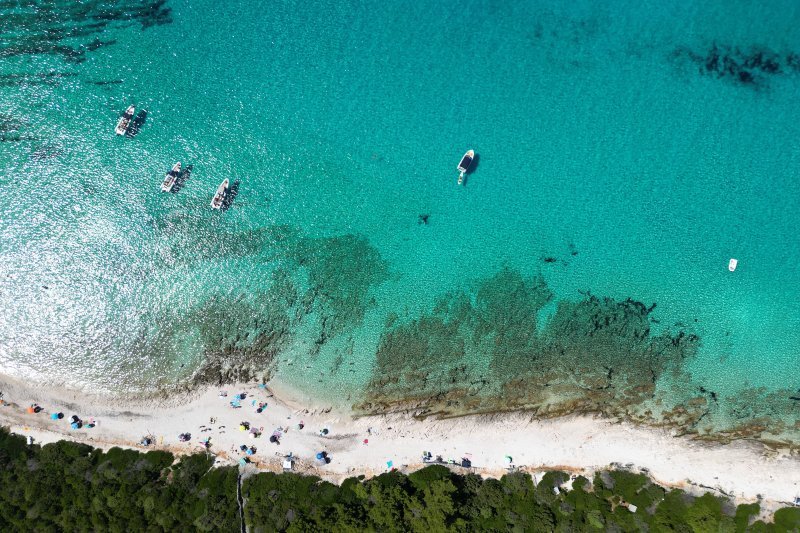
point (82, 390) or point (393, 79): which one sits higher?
point (393, 79)

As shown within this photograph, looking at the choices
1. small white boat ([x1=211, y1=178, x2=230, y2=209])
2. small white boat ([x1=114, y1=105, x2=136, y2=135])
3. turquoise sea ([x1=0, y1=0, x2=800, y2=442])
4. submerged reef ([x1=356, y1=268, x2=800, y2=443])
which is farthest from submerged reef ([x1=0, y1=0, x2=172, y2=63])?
submerged reef ([x1=356, y1=268, x2=800, y2=443])

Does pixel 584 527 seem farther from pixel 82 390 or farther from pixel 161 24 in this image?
pixel 161 24

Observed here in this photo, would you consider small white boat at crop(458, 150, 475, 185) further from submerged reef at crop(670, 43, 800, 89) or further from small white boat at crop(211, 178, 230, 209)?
submerged reef at crop(670, 43, 800, 89)

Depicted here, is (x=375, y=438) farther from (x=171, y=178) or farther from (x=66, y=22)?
(x=66, y=22)

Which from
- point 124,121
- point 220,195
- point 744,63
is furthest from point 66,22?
point 744,63

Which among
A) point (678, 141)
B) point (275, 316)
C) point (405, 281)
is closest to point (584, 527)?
point (405, 281)

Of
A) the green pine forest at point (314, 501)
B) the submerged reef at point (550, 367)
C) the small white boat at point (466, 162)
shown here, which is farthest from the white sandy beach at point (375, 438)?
the small white boat at point (466, 162)
